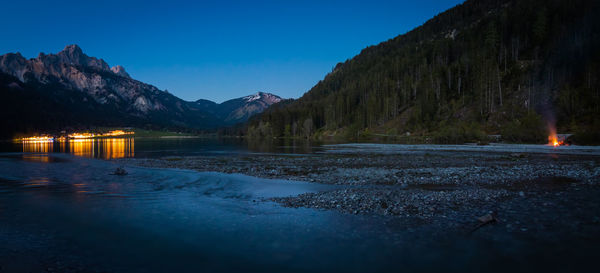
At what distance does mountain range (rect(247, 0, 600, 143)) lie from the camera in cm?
7888

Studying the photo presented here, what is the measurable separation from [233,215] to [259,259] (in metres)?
6.07

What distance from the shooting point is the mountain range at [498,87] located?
78875mm

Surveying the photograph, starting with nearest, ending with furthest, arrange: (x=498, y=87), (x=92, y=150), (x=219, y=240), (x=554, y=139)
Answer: (x=219, y=240) → (x=554, y=139) → (x=92, y=150) → (x=498, y=87)

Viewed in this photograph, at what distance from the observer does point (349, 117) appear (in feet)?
562

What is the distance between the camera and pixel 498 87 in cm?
10138

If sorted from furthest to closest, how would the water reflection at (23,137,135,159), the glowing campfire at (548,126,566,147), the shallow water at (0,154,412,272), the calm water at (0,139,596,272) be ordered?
1. the glowing campfire at (548,126,566,147)
2. the water reflection at (23,137,135,159)
3. the shallow water at (0,154,412,272)
4. the calm water at (0,139,596,272)

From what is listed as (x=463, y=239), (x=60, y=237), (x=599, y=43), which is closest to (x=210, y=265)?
(x=60, y=237)

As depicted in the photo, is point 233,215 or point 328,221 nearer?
point 328,221

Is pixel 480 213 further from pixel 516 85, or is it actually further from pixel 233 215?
pixel 516 85

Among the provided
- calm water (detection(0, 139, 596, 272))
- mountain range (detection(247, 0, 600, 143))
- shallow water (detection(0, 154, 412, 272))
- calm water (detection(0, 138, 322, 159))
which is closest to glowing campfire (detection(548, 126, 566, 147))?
mountain range (detection(247, 0, 600, 143))

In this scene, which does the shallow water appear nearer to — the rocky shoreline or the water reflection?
the rocky shoreline

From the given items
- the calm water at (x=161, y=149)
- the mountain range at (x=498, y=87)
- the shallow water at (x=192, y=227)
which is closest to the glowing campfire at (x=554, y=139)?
the mountain range at (x=498, y=87)

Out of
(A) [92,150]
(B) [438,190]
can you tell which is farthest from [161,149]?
(B) [438,190]

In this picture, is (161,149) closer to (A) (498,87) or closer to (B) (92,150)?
(B) (92,150)
